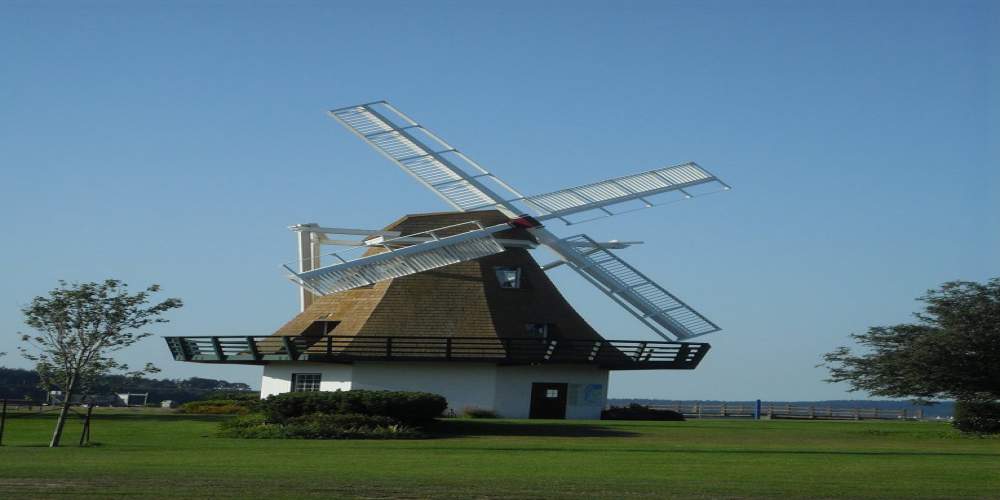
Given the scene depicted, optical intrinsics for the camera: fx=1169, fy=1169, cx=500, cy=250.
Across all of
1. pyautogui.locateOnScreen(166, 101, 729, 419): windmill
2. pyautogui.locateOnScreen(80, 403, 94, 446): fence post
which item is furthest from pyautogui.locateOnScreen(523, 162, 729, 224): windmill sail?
pyautogui.locateOnScreen(80, 403, 94, 446): fence post

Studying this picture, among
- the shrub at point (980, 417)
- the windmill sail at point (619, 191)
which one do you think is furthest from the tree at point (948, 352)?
the windmill sail at point (619, 191)

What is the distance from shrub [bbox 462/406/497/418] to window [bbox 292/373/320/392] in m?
6.00

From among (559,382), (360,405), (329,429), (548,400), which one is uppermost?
(559,382)

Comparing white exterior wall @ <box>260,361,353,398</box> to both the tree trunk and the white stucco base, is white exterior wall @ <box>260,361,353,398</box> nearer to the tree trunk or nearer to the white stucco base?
the white stucco base

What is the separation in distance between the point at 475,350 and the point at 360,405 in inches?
331

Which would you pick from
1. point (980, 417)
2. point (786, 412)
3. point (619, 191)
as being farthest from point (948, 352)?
point (786, 412)

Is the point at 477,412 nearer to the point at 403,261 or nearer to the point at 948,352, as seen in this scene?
the point at 403,261

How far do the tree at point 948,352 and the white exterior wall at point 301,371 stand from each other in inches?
705

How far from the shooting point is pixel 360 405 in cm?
3200

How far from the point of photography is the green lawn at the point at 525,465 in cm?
1580

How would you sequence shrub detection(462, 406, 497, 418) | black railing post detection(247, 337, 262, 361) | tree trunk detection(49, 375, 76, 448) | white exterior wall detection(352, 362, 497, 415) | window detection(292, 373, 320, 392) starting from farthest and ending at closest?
window detection(292, 373, 320, 392), black railing post detection(247, 337, 262, 361), white exterior wall detection(352, 362, 497, 415), shrub detection(462, 406, 497, 418), tree trunk detection(49, 375, 76, 448)

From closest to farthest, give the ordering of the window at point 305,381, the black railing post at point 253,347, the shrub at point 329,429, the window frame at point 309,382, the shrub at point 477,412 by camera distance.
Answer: the shrub at point 329,429
the shrub at point 477,412
the black railing post at point 253,347
the window frame at point 309,382
the window at point 305,381

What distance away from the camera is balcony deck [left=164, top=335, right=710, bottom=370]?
39656mm

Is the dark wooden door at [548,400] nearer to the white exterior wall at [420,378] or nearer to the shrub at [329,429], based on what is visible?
the white exterior wall at [420,378]
